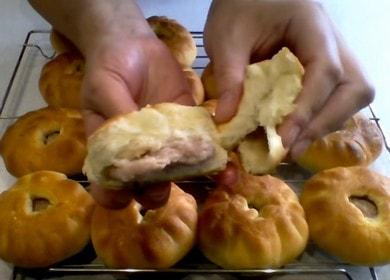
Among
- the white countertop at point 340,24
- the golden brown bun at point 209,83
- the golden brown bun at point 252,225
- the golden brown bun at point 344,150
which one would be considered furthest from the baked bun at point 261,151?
the white countertop at point 340,24

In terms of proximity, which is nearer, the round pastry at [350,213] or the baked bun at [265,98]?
the baked bun at [265,98]

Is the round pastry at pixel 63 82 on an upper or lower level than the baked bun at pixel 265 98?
lower

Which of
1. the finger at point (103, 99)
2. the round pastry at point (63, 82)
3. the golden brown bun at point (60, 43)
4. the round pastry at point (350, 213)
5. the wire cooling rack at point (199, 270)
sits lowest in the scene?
the wire cooling rack at point (199, 270)

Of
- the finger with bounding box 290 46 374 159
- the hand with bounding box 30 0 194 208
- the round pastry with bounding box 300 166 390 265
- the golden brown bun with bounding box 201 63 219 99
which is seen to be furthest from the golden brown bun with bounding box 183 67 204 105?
the finger with bounding box 290 46 374 159

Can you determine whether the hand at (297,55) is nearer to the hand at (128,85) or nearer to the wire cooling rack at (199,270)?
the hand at (128,85)

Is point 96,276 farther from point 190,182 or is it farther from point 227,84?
point 227,84

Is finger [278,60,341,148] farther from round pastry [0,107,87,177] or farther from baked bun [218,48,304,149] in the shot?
round pastry [0,107,87,177]

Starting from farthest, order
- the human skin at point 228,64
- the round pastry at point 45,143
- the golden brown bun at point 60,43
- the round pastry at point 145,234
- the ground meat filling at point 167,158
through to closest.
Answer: the golden brown bun at point 60,43 → the round pastry at point 45,143 → the round pastry at point 145,234 → the human skin at point 228,64 → the ground meat filling at point 167,158

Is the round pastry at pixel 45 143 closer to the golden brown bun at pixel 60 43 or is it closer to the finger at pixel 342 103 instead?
the golden brown bun at pixel 60 43

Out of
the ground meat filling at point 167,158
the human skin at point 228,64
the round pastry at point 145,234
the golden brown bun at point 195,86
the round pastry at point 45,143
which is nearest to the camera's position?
the ground meat filling at point 167,158
